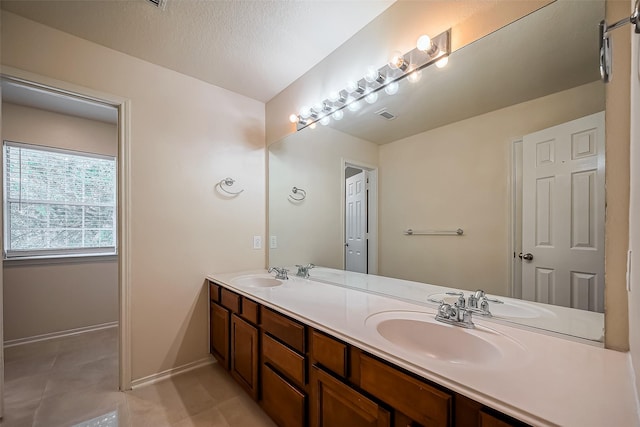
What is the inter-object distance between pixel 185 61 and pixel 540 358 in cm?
266

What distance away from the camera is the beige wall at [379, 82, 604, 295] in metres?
1.09

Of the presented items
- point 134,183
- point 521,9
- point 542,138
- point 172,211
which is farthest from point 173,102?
point 542,138

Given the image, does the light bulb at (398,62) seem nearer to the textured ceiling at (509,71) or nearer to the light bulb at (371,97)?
the textured ceiling at (509,71)

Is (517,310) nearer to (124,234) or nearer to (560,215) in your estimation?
(560,215)

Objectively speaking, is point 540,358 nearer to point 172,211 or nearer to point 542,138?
point 542,138

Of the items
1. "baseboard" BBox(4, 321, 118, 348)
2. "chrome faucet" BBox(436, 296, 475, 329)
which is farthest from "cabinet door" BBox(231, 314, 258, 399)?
"baseboard" BBox(4, 321, 118, 348)

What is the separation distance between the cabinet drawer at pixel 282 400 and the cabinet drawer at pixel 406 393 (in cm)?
47

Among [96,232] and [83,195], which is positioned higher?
[83,195]

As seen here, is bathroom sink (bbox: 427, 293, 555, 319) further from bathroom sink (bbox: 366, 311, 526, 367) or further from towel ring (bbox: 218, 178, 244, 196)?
towel ring (bbox: 218, 178, 244, 196)

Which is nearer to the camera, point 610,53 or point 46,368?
point 610,53

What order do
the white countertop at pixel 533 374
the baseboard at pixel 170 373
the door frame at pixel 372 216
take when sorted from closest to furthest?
the white countertop at pixel 533 374, the door frame at pixel 372 216, the baseboard at pixel 170 373

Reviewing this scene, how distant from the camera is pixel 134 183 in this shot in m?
1.95

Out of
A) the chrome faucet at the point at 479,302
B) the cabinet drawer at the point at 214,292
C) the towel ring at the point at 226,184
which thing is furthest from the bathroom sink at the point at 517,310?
the towel ring at the point at 226,184

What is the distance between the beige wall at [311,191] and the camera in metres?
1.96
